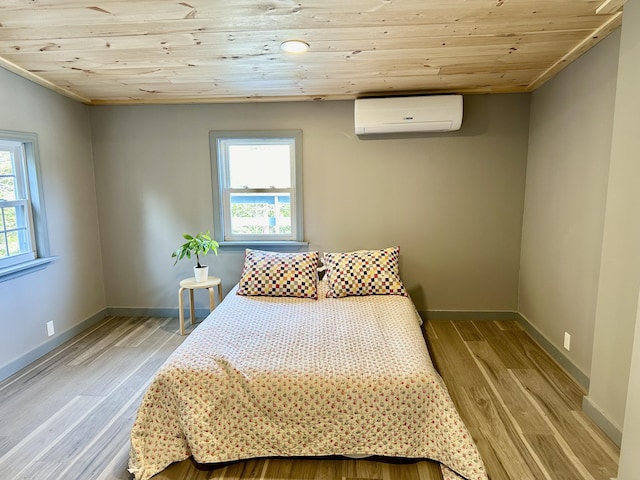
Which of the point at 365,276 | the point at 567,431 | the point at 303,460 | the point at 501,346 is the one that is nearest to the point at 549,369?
the point at 501,346

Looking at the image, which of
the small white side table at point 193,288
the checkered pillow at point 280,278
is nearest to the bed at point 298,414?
the checkered pillow at point 280,278

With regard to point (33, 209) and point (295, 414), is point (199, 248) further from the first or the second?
point (295, 414)

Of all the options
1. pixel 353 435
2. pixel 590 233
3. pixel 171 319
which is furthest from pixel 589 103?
pixel 171 319

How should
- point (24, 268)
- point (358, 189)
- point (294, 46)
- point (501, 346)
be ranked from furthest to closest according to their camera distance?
point (358, 189) < point (501, 346) < point (24, 268) < point (294, 46)

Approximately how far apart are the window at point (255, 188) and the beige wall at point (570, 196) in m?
2.14

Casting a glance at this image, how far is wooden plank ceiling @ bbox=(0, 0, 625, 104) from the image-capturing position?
1.94 meters

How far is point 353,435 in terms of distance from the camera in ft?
6.19

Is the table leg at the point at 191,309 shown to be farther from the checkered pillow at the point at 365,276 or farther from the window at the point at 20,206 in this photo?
the checkered pillow at the point at 365,276

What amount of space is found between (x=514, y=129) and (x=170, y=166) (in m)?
3.30

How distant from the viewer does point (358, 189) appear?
12.1 ft

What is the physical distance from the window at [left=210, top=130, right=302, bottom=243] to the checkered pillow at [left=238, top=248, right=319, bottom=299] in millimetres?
631

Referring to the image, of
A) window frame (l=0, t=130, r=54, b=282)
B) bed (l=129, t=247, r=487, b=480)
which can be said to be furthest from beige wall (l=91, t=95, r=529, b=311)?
bed (l=129, t=247, r=487, b=480)

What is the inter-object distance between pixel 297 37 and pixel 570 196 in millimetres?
2186

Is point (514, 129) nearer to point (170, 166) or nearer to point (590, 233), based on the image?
point (590, 233)
